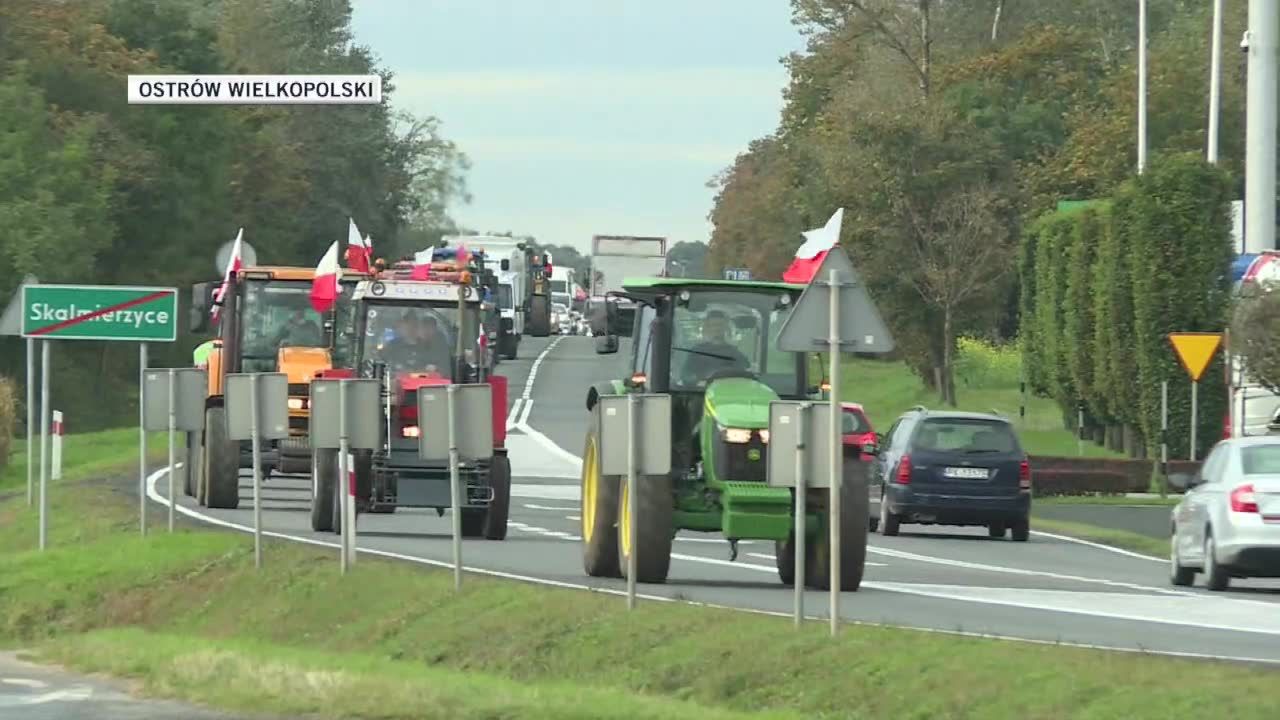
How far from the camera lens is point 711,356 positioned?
23.9 metres

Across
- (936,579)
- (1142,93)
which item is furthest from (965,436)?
(1142,93)

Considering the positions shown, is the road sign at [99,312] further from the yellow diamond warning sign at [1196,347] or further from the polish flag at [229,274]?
the yellow diamond warning sign at [1196,347]

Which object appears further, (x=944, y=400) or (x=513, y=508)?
(x=944, y=400)

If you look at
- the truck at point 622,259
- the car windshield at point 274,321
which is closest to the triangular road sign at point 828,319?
the car windshield at point 274,321

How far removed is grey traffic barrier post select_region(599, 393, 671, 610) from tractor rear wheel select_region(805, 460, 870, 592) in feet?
Answer: 10.9

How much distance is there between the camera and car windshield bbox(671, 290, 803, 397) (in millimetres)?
23766

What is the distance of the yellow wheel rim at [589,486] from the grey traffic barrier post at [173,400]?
19.7 ft

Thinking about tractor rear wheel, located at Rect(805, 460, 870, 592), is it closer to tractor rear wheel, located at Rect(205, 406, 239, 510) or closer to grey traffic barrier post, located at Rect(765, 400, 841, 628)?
grey traffic barrier post, located at Rect(765, 400, 841, 628)

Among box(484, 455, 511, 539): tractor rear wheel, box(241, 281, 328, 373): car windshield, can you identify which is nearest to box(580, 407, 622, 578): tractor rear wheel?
box(484, 455, 511, 539): tractor rear wheel

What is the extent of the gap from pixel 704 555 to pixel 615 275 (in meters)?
63.3

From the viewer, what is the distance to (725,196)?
162 m

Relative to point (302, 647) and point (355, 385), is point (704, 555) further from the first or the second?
point (302, 647)

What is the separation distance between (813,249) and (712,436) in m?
3.25

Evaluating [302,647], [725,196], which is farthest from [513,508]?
[725,196]
